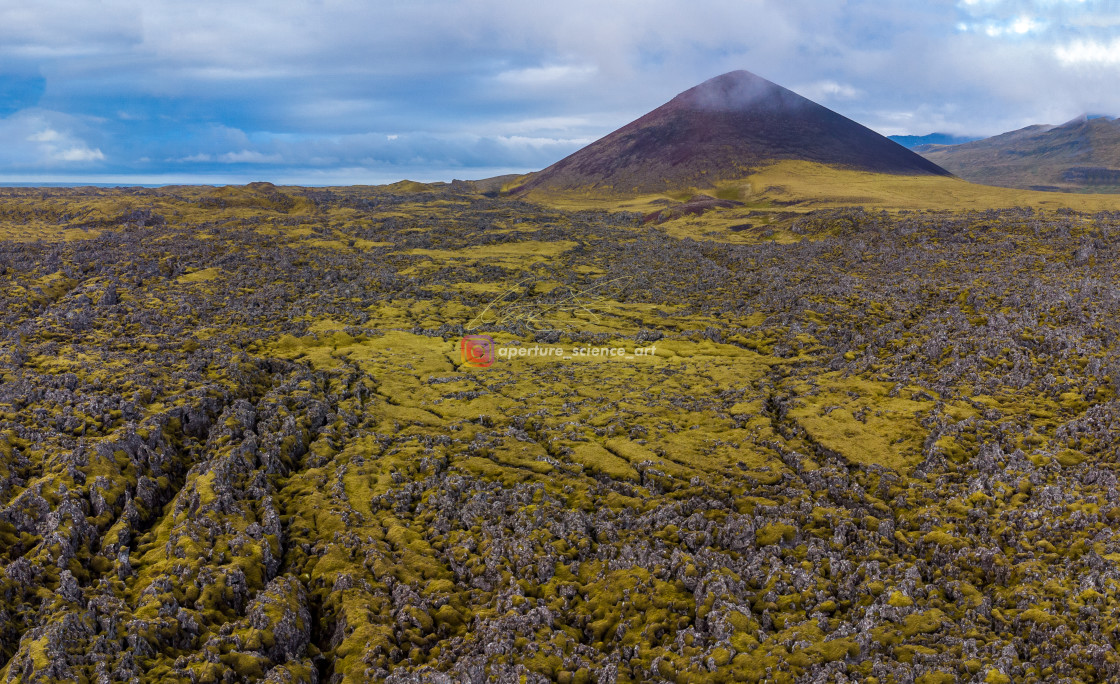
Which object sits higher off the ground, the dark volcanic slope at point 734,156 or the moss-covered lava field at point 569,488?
the dark volcanic slope at point 734,156

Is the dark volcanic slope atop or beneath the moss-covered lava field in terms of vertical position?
atop

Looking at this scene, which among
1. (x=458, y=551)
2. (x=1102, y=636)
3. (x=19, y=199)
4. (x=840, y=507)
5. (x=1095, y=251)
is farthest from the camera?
(x=19, y=199)

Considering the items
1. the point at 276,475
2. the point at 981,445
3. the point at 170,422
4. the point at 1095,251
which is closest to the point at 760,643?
the point at 981,445

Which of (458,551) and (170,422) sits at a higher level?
(170,422)

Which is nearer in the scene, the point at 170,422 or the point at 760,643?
the point at 760,643

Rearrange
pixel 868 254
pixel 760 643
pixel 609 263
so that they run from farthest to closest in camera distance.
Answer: pixel 609 263 < pixel 868 254 < pixel 760 643

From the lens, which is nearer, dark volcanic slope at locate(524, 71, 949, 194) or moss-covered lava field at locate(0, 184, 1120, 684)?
moss-covered lava field at locate(0, 184, 1120, 684)

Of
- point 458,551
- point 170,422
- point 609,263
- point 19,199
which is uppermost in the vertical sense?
point 19,199

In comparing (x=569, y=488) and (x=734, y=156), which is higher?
(x=734, y=156)

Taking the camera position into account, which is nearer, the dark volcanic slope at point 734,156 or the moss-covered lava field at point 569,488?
the moss-covered lava field at point 569,488

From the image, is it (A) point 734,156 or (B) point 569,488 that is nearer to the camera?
(B) point 569,488

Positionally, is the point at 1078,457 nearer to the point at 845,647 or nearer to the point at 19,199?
the point at 845,647
